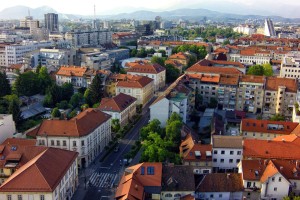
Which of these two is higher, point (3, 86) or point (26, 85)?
point (3, 86)

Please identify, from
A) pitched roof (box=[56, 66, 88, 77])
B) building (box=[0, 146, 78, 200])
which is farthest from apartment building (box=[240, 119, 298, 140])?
pitched roof (box=[56, 66, 88, 77])

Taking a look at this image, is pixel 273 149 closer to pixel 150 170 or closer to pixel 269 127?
pixel 269 127

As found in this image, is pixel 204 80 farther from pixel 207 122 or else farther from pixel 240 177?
pixel 240 177

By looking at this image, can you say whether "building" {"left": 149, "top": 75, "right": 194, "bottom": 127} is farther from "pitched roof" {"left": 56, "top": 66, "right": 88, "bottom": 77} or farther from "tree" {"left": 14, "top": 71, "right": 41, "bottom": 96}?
"tree" {"left": 14, "top": 71, "right": 41, "bottom": 96}

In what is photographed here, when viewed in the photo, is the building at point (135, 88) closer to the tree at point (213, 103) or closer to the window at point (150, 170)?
the tree at point (213, 103)

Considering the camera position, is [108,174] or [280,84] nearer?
[108,174]

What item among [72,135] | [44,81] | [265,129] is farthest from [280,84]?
[44,81]

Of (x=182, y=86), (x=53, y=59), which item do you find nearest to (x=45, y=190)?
(x=182, y=86)
